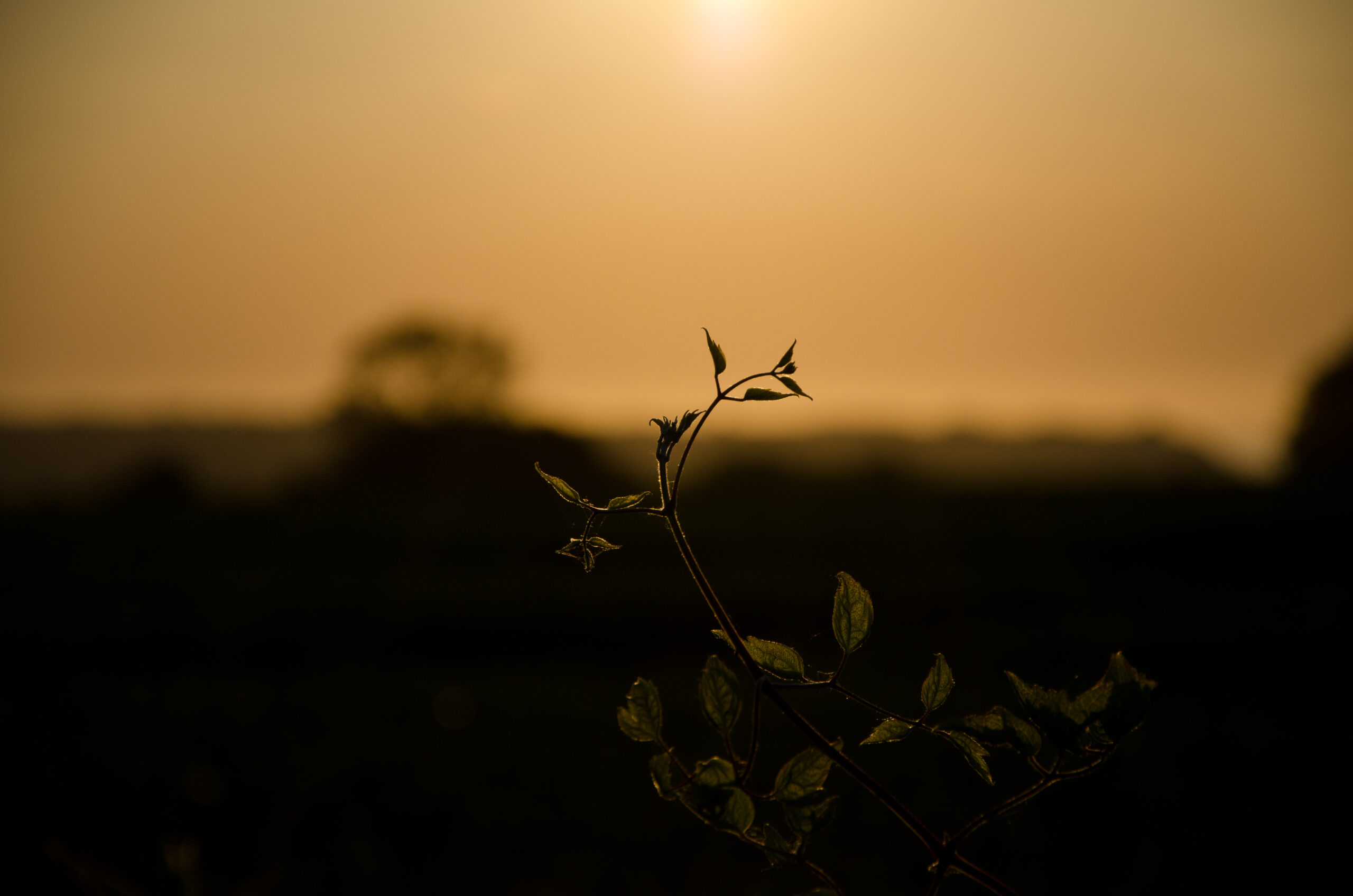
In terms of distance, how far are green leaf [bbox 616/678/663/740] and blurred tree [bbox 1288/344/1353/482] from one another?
18310 mm

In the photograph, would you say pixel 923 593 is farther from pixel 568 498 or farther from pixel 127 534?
pixel 127 534

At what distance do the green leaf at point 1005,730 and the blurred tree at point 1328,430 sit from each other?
18199mm

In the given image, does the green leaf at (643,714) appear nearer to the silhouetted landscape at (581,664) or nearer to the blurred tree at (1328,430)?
the silhouetted landscape at (581,664)

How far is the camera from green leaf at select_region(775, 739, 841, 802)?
1.37 ft

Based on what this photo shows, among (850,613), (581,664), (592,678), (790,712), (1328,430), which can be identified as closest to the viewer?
(790,712)

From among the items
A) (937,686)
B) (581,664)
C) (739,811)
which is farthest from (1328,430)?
(739,811)

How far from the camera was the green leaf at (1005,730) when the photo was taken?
0.42 metres

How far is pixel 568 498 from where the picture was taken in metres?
0.37

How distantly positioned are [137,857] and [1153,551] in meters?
14.0

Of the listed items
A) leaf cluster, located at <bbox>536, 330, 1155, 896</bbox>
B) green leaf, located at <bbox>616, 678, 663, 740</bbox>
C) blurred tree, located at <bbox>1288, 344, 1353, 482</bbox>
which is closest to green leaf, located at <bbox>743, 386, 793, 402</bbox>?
leaf cluster, located at <bbox>536, 330, 1155, 896</bbox>

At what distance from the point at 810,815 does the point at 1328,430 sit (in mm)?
21020

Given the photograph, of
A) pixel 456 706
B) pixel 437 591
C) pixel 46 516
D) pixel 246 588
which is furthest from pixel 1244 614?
pixel 46 516

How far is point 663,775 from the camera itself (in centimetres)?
41

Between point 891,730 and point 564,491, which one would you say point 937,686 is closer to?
point 891,730
